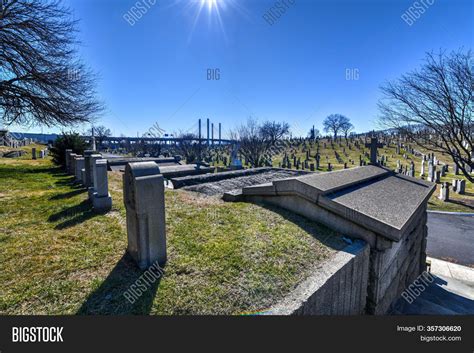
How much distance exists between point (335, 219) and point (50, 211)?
6029 mm

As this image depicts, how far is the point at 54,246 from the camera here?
3.58m

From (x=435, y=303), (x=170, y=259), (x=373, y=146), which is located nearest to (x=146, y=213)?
(x=170, y=259)

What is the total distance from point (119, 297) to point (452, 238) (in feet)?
40.2

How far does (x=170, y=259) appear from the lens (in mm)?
3234

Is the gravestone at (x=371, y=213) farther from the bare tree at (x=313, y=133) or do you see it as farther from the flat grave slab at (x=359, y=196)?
the bare tree at (x=313, y=133)

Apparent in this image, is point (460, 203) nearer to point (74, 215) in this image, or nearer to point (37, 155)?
point (74, 215)

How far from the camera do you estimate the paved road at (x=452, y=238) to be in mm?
8328

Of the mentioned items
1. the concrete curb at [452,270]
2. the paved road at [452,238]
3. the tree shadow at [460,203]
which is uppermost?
the tree shadow at [460,203]

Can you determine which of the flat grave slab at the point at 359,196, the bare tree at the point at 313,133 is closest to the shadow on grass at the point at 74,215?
the flat grave slab at the point at 359,196

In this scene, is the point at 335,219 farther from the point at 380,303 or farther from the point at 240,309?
the point at 240,309

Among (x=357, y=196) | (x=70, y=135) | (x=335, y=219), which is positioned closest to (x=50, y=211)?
(x=335, y=219)

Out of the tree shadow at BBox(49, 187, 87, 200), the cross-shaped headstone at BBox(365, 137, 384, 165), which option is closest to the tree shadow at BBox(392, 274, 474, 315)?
the cross-shaped headstone at BBox(365, 137, 384, 165)

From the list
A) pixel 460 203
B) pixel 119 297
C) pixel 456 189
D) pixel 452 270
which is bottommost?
pixel 452 270

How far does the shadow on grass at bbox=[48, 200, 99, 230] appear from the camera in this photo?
4.48m
